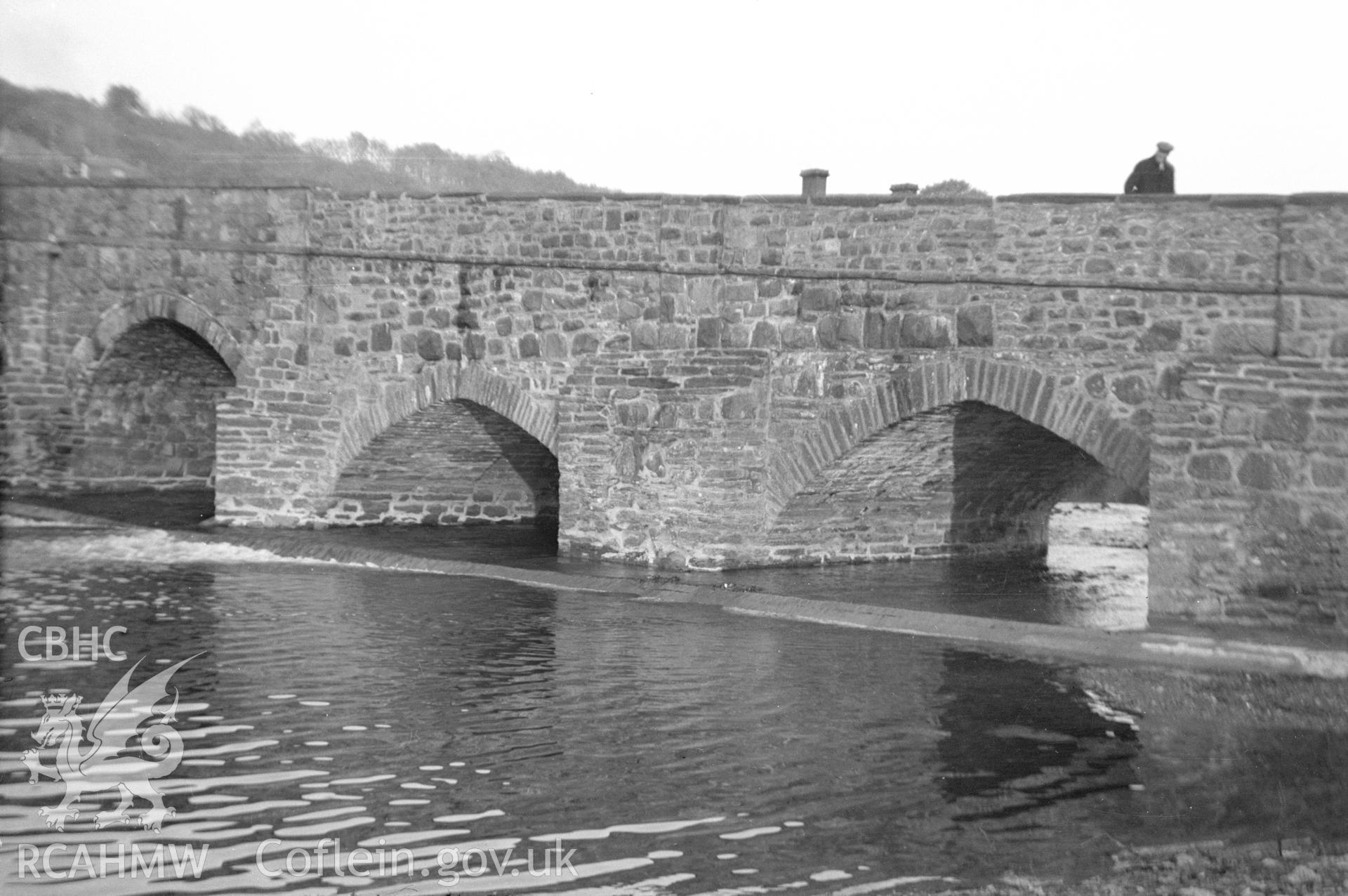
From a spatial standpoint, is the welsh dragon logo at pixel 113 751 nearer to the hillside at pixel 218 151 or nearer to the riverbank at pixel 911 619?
the riverbank at pixel 911 619

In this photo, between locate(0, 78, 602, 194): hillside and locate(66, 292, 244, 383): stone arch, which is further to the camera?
locate(0, 78, 602, 194): hillside

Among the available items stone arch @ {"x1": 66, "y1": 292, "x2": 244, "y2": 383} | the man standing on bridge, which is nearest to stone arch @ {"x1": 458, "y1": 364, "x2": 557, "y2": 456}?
stone arch @ {"x1": 66, "y1": 292, "x2": 244, "y2": 383}

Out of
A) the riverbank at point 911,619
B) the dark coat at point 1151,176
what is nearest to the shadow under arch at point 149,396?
the riverbank at point 911,619

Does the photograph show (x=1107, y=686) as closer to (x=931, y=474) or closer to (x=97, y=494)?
(x=931, y=474)

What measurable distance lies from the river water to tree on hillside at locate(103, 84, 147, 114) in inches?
1040

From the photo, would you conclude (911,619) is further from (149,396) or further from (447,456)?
(149,396)

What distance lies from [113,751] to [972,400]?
716cm

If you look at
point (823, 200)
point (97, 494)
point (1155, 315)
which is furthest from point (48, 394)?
point (1155, 315)

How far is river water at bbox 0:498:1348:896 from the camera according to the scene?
5191 millimetres

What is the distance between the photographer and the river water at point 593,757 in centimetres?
519

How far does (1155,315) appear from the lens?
10.4 m

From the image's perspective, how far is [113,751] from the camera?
21.2ft

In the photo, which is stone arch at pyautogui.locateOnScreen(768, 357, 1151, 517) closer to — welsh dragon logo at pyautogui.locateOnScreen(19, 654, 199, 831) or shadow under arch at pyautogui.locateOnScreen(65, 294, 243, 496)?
welsh dragon logo at pyautogui.locateOnScreen(19, 654, 199, 831)

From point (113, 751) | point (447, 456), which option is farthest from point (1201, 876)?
point (447, 456)
